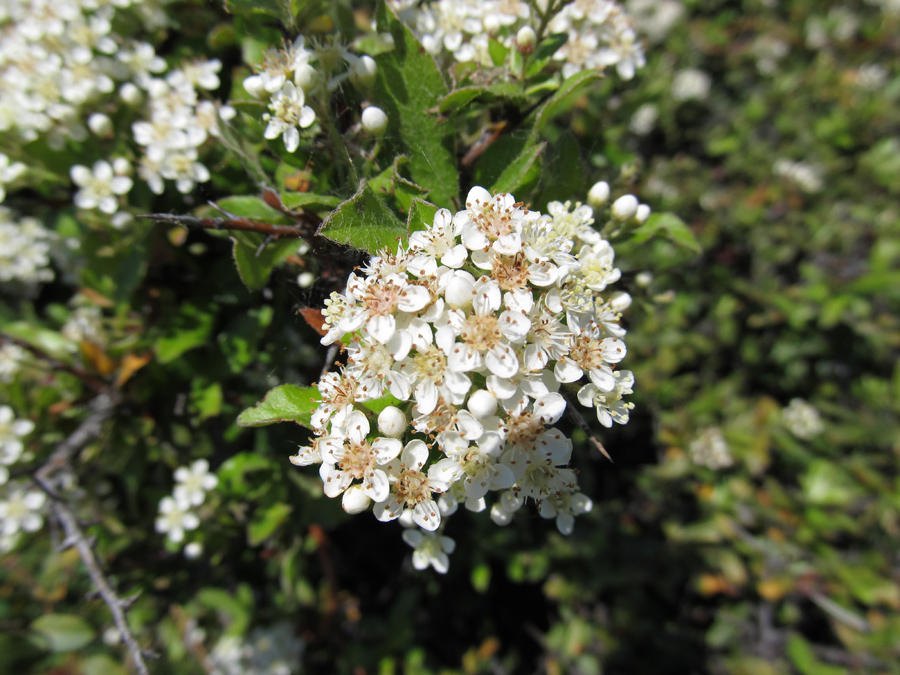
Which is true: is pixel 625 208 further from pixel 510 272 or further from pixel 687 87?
pixel 687 87

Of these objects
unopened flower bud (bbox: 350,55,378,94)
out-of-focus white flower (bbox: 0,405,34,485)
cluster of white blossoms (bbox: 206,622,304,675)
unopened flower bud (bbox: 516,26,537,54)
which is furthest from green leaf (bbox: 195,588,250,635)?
unopened flower bud (bbox: 516,26,537,54)

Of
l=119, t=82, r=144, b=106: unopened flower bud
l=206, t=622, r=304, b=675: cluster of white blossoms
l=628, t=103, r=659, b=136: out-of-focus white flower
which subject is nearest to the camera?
l=119, t=82, r=144, b=106: unopened flower bud

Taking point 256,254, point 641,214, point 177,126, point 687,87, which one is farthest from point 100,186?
point 687,87

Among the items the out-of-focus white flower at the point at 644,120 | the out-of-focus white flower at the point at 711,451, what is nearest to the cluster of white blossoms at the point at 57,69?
the out-of-focus white flower at the point at 644,120

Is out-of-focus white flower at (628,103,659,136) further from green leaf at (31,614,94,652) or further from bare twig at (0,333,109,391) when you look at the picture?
green leaf at (31,614,94,652)

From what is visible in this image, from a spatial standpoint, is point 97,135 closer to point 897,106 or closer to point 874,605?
point 874,605

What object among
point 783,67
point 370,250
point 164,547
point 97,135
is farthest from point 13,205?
point 783,67
